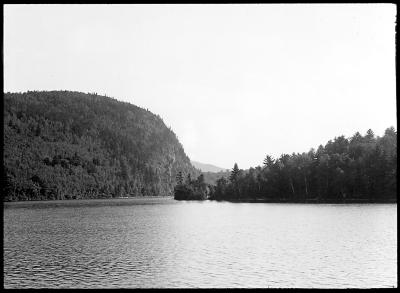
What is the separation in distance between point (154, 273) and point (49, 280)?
8156 millimetres

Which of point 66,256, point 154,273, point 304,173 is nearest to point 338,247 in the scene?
point 154,273

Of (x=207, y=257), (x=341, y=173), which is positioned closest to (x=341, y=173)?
(x=341, y=173)

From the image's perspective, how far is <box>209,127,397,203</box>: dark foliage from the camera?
493ft

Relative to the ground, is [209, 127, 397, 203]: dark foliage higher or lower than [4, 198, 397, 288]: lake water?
higher

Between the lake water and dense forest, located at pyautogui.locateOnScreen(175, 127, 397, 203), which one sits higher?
dense forest, located at pyautogui.locateOnScreen(175, 127, 397, 203)

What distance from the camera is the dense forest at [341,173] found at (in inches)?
5915

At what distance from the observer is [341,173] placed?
160m

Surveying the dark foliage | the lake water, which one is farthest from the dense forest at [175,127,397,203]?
the lake water

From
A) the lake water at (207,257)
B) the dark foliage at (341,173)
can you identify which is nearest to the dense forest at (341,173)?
the dark foliage at (341,173)

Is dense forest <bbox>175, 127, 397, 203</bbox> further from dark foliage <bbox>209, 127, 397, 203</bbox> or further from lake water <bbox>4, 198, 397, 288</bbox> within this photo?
lake water <bbox>4, 198, 397, 288</bbox>

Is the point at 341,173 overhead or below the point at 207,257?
overhead

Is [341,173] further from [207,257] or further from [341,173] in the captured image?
[207,257]

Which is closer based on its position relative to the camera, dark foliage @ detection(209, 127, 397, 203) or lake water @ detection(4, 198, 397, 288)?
lake water @ detection(4, 198, 397, 288)

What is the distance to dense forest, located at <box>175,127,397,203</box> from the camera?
150250 millimetres
